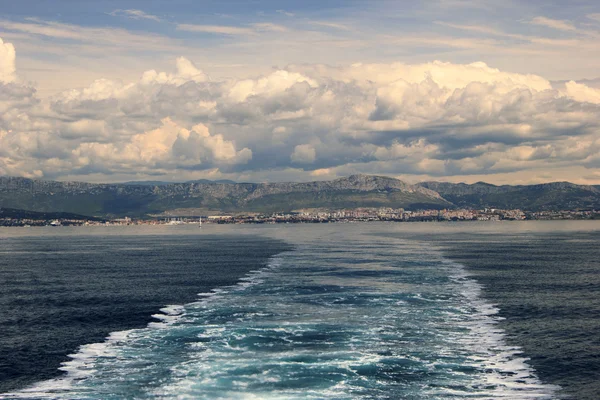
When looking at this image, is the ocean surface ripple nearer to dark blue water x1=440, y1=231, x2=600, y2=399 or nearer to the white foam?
the white foam

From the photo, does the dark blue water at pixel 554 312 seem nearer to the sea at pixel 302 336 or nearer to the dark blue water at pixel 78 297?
the sea at pixel 302 336

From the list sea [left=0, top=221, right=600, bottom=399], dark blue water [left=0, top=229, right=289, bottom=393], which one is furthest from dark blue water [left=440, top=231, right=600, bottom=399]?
dark blue water [left=0, top=229, right=289, bottom=393]

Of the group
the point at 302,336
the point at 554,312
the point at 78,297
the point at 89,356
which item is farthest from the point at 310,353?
the point at 78,297

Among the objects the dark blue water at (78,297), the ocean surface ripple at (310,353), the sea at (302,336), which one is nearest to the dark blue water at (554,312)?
the sea at (302,336)

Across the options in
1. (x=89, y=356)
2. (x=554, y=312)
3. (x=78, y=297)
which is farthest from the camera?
(x=78, y=297)

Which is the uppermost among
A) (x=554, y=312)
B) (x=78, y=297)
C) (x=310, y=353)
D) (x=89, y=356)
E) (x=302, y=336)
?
(x=78, y=297)

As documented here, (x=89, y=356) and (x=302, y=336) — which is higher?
(x=302, y=336)

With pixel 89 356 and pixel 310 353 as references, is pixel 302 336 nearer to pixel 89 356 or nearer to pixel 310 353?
pixel 310 353

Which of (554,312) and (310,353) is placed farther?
(554,312)

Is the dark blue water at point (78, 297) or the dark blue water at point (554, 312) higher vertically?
the dark blue water at point (78, 297)
